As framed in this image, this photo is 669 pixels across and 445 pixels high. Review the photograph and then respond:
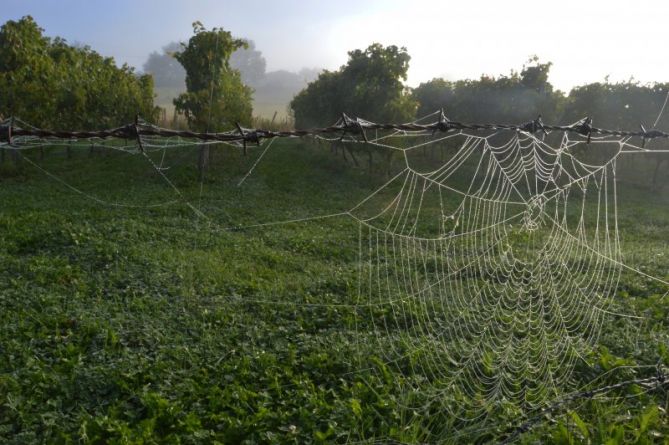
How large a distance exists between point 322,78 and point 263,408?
65.5 ft

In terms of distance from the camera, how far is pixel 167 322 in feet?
18.2

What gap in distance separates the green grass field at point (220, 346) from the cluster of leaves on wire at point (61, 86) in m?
7.22

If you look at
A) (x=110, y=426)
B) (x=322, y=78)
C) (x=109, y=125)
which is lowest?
(x=110, y=426)

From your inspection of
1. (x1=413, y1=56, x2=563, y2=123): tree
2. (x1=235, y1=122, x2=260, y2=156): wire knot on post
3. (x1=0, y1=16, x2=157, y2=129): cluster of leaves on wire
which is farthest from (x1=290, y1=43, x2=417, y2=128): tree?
(x1=235, y1=122, x2=260, y2=156): wire knot on post

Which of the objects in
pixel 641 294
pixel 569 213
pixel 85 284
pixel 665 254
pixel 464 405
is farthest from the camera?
pixel 569 213

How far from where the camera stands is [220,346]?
509cm

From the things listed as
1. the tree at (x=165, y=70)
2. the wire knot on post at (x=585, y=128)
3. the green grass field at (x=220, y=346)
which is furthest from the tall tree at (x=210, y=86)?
the tree at (x=165, y=70)

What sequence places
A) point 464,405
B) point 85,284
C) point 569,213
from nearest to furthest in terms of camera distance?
point 464,405, point 85,284, point 569,213

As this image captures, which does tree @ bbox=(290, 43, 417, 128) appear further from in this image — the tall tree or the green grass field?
the green grass field

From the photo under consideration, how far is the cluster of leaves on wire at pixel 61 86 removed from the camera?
51.7 ft

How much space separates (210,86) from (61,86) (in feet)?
16.8

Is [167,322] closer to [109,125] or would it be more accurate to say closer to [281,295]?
[281,295]

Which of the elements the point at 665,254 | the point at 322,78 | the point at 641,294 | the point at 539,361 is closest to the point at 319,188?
the point at 322,78

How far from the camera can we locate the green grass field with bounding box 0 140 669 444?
3785 millimetres
